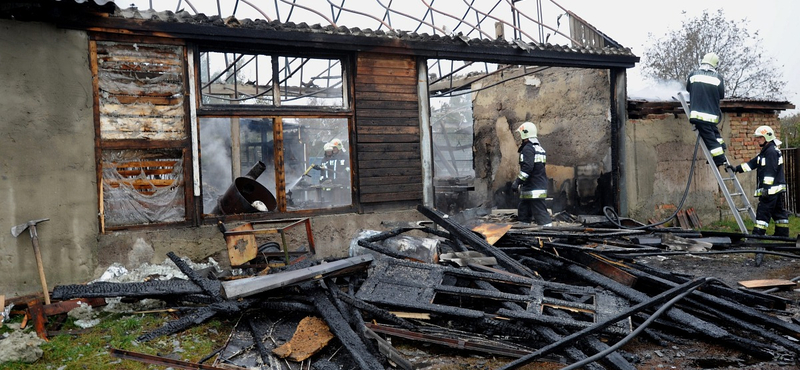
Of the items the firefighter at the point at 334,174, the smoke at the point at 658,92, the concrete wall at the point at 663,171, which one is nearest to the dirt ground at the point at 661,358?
the firefighter at the point at 334,174

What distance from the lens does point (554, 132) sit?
1173 cm

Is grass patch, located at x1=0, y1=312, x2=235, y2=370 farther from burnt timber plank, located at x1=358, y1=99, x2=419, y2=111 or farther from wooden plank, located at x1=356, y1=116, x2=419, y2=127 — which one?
burnt timber plank, located at x1=358, y1=99, x2=419, y2=111

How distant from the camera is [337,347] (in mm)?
4371

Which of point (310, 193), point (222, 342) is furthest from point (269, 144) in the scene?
point (222, 342)

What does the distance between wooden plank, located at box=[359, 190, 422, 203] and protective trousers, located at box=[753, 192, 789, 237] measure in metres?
5.86

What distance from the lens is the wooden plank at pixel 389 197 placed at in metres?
7.77

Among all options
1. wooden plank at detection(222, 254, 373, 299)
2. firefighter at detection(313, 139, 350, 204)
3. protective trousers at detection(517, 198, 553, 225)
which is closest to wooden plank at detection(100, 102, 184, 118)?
→ wooden plank at detection(222, 254, 373, 299)

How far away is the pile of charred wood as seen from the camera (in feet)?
13.5

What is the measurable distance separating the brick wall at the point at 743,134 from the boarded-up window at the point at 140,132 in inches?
441

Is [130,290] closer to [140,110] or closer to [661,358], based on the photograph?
[140,110]

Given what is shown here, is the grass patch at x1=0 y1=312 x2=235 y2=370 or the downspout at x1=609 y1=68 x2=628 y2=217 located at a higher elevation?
the downspout at x1=609 y1=68 x2=628 y2=217

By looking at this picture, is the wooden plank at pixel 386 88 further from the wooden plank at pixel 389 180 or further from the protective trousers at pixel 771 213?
the protective trousers at pixel 771 213

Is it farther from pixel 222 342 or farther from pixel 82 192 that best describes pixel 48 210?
pixel 222 342

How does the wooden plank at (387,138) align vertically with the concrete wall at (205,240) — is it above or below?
above
